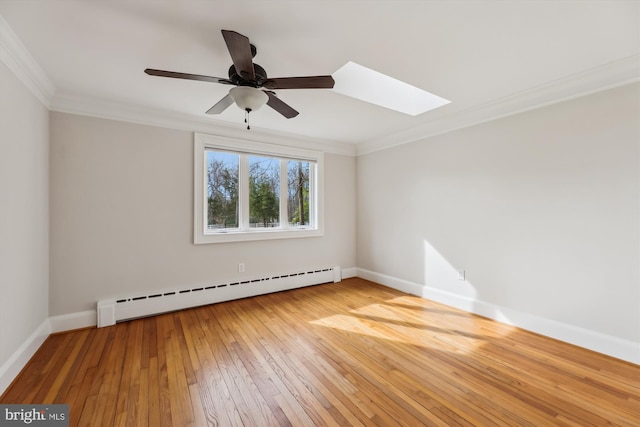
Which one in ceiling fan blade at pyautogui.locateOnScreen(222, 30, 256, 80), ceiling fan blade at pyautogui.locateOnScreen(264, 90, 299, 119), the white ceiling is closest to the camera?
ceiling fan blade at pyautogui.locateOnScreen(222, 30, 256, 80)

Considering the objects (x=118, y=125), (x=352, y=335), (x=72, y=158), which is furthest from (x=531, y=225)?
(x=72, y=158)

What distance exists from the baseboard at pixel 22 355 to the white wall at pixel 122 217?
23cm

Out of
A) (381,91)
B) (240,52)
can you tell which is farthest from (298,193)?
(240,52)

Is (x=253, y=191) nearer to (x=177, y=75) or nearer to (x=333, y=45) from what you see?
(x=177, y=75)

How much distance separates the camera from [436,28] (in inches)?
67.5

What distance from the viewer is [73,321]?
269 cm

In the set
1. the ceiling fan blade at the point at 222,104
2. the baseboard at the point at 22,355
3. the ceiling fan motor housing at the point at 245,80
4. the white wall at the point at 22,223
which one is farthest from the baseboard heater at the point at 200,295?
the ceiling fan motor housing at the point at 245,80

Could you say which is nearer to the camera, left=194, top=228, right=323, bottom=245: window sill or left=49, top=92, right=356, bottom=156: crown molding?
left=49, top=92, right=356, bottom=156: crown molding

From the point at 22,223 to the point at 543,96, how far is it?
4.67 metres

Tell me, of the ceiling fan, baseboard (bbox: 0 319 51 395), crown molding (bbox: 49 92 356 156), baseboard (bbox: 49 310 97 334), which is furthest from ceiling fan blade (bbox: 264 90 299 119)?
baseboard (bbox: 49 310 97 334)

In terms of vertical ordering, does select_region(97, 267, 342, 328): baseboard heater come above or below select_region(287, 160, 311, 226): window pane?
below

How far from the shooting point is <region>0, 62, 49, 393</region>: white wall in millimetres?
1825

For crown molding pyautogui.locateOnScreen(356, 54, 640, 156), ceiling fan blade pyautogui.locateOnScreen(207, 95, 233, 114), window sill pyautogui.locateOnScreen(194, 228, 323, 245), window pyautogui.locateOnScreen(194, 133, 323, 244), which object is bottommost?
window sill pyautogui.locateOnScreen(194, 228, 323, 245)

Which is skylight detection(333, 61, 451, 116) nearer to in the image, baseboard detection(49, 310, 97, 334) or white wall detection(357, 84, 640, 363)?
white wall detection(357, 84, 640, 363)
